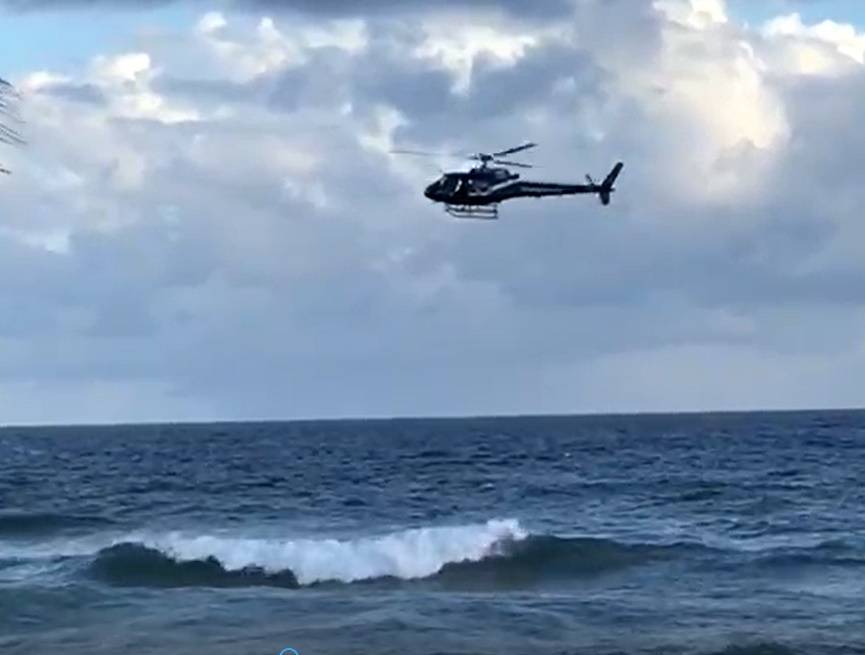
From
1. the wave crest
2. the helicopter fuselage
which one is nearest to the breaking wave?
the wave crest

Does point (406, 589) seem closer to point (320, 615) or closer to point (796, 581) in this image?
point (320, 615)

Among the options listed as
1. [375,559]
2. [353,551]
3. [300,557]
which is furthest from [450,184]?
[353,551]

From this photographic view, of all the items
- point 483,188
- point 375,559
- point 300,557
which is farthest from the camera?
point 300,557

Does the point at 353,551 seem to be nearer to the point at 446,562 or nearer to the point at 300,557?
the point at 300,557

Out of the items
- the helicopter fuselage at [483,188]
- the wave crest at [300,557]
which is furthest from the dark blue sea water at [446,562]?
the helicopter fuselage at [483,188]

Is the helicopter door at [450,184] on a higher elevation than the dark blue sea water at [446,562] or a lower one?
higher

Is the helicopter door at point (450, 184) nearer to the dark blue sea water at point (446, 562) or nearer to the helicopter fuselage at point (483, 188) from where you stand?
the helicopter fuselage at point (483, 188)
